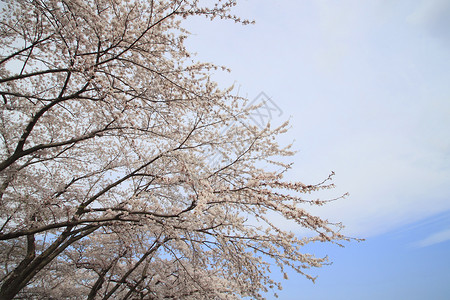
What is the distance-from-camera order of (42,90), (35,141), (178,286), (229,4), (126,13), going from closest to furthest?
(229,4) → (126,13) → (42,90) → (35,141) → (178,286)

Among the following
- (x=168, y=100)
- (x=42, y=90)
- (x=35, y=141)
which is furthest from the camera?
(x=35, y=141)

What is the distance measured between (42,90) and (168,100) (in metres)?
3.29

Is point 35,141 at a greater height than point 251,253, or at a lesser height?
greater

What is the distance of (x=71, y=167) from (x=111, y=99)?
142 inches

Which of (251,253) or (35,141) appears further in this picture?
(35,141)

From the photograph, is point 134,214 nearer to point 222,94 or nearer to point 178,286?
point 222,94

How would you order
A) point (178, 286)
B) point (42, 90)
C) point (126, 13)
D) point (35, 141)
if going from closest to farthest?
point (126, 13)
point (42, 90)
point (35, 141)
point (178, 286)

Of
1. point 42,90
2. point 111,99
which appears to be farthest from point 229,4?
point 42,90

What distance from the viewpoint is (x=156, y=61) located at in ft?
11.8

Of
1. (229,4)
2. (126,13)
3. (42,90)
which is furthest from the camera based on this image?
(42,90)

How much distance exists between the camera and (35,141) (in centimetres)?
622

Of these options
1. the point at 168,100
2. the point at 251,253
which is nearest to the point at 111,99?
the point at 168,100

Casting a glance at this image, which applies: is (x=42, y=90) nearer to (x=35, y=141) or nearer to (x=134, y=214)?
(x=35, y=141)

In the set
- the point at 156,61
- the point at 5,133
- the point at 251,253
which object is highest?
the point at 5,133
